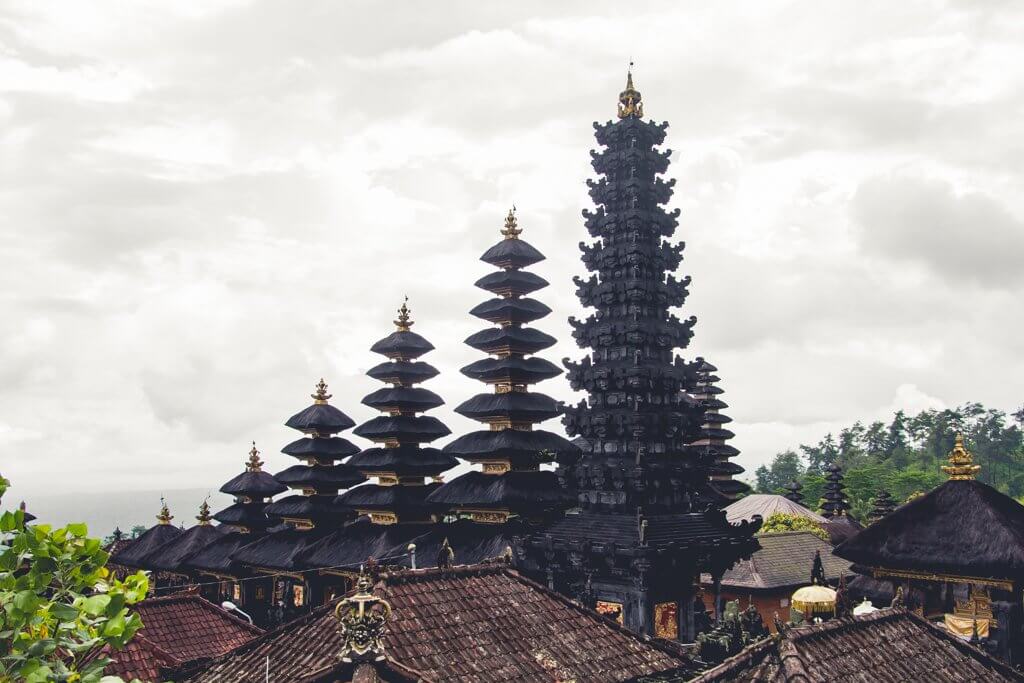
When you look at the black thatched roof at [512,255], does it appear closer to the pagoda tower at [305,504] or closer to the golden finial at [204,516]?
the pagoda tower at [305,504]

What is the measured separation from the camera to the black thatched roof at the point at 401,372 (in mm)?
36125

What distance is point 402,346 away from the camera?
36531 mm

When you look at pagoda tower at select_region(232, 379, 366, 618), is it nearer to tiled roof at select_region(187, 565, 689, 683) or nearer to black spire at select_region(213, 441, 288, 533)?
black spire at select_region(213, 441, 288, 533)

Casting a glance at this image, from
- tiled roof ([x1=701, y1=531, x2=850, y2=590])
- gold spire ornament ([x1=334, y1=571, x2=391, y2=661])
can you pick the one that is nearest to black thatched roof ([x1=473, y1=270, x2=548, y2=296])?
tiled roof ([x1=701, y1=531, x2=850, y2=590])

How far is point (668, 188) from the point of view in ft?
90.1

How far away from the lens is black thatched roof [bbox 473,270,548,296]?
34031 mm

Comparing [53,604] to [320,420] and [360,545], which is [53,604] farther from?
[320,420]

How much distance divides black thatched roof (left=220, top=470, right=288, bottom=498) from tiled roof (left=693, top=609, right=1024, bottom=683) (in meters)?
32.7

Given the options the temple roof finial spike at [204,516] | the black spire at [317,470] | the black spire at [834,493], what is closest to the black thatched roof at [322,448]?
the black spire at [317,470]

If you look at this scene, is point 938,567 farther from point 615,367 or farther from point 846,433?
point 846,433

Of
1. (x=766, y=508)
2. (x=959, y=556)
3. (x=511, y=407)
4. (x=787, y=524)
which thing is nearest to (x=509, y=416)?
(x=511, y=407)

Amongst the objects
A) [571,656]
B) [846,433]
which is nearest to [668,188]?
[571,656]

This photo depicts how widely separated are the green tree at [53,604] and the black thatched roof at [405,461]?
25.7 meters

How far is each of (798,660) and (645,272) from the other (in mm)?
16625
